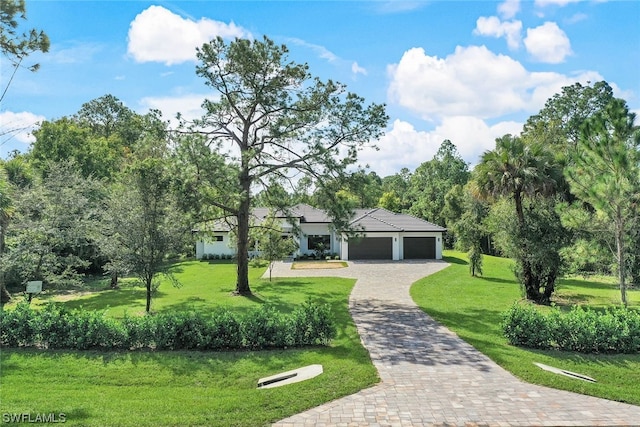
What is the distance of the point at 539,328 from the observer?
1093 centimetres

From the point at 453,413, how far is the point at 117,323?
8.32m

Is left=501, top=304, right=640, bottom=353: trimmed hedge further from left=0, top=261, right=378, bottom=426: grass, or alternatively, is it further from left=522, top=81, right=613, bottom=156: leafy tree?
left=522, top=81, right=613, bottom=156: leafy tree

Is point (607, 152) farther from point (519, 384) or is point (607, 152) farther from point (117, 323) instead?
point (117, 323)

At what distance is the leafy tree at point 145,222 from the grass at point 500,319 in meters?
9.77

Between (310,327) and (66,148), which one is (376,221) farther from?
(310,327)

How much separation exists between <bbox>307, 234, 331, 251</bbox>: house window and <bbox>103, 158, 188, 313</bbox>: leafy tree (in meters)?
23.8

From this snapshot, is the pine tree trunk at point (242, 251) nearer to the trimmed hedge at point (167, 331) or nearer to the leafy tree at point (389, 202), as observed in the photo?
the trimmed hedge at point (167, 331)

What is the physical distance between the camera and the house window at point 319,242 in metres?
38.3

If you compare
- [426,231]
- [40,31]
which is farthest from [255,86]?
[426,231]

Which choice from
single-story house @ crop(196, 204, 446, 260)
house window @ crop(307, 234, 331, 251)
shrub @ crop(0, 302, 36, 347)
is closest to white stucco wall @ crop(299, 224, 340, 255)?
single-story house @ crop(196, 204, 446, 260)

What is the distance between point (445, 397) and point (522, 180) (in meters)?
12.3

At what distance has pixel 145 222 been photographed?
1402 centimetres

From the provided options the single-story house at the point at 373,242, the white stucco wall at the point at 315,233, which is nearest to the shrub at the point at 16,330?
the single-story house at the point at 373,242

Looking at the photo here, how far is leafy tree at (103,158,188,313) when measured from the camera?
45.1 ft
